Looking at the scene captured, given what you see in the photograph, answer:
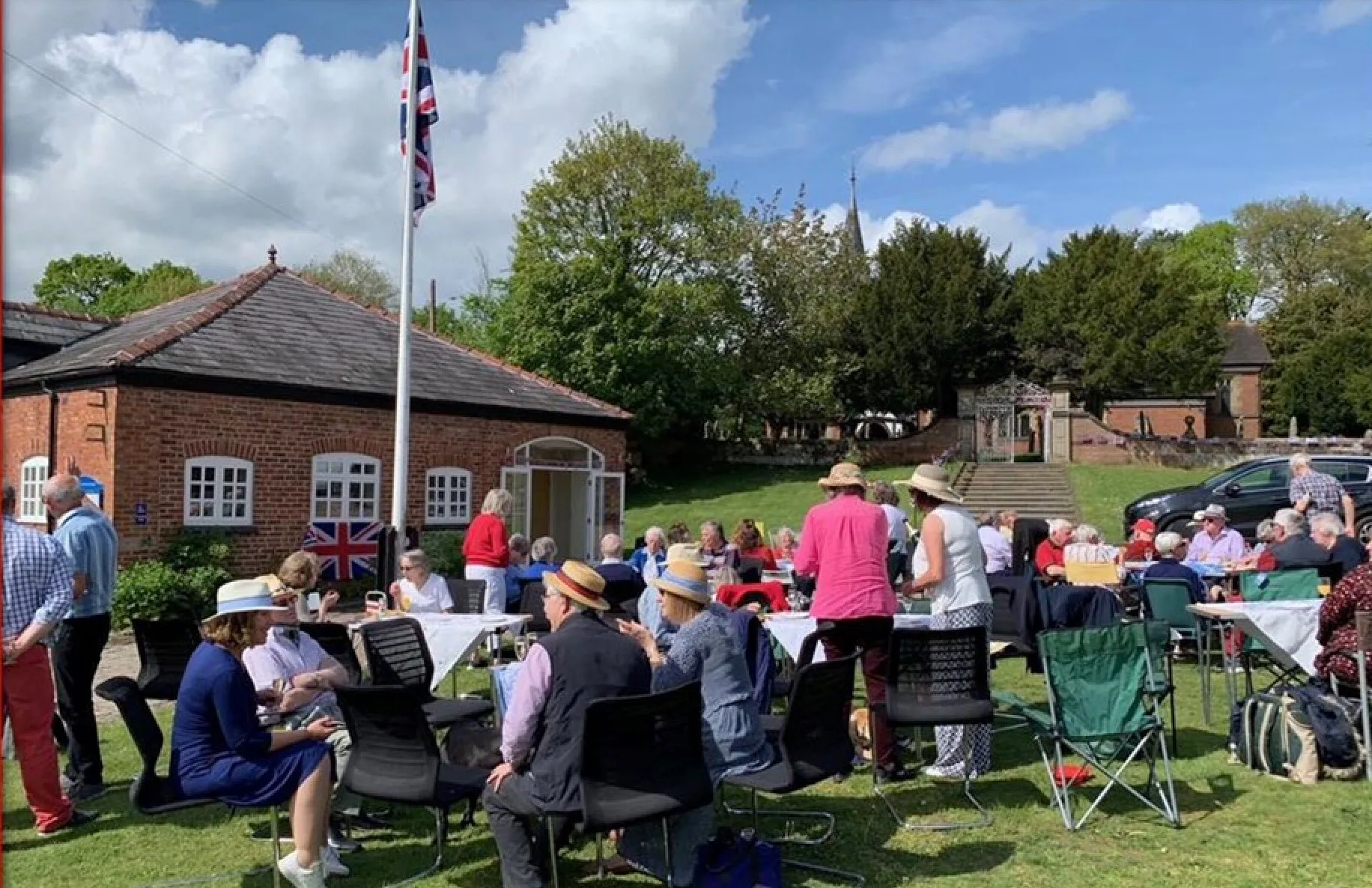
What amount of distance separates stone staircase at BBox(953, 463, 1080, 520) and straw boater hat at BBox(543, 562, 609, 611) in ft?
75.7

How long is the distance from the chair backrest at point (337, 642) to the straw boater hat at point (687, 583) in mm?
2525

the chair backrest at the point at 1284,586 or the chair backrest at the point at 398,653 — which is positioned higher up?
the chair backrest at the point at 1284,586

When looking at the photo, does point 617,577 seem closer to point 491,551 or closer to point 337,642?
point 491,551

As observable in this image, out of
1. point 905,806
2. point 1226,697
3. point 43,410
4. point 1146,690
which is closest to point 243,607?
point 905,806

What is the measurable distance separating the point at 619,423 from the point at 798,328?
19.7 meters

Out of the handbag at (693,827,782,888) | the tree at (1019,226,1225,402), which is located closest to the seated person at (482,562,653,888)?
the handbag at (693,827,782,888)

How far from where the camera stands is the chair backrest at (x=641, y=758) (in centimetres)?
411

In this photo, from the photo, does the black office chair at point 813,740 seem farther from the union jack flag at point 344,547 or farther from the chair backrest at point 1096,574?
the union jack flag at point 344,547

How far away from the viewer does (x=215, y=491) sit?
1488cm

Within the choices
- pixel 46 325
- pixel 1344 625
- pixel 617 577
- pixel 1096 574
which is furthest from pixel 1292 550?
pixel 46 325

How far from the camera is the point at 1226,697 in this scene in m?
8.89

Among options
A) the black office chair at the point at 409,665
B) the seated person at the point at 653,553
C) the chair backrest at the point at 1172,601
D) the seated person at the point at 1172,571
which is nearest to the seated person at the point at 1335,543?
the seated person at the point at 1172,571

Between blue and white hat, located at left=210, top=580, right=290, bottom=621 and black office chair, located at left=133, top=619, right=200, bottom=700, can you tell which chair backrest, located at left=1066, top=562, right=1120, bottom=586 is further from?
blue and white hat, located at left=210, top=580, right=290, bottom=621

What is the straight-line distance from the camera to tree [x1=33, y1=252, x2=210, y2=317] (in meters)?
52.3
